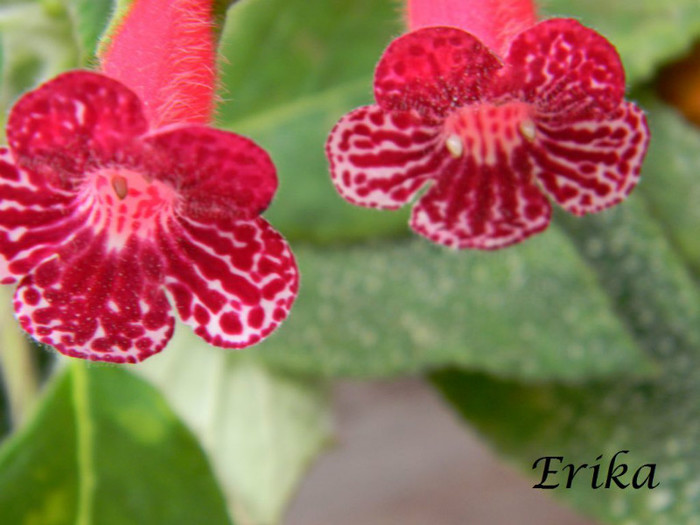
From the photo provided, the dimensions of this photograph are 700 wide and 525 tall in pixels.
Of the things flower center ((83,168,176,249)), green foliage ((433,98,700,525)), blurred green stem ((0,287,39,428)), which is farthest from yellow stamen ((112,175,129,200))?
green foliage ((433,98,700,525))

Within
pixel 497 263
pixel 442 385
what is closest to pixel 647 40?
pixel 497 263

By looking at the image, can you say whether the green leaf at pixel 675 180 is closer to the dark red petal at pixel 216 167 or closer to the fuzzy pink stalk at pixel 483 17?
the fuzzy pink stalk at pixel 483 17

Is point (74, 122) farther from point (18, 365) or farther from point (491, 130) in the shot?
point (18, 365)

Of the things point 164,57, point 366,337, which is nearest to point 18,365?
point 366,337

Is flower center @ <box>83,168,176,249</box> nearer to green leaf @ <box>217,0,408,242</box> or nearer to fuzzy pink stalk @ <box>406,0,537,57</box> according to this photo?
fuzzy pink stalk @ <box>406,0,537,57</box>

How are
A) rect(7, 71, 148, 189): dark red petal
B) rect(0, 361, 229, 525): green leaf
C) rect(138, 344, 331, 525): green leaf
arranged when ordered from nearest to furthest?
1. rect(7, 71, 148, 189): dark red petal
2. rect(0, 361, 229, 525): green leaf
3. rect(138, 344, 331, 525): green leaf

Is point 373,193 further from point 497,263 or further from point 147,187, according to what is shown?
point 497,263

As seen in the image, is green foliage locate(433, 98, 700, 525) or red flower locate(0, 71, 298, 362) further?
green foliage locate(433, 98, 700, 525)
